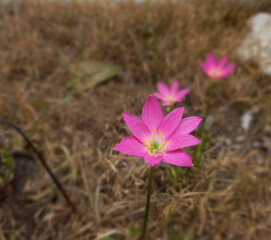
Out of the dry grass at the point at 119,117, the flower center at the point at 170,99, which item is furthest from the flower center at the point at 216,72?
the flower center at the point at 170,99

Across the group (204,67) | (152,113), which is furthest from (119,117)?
(204,67)

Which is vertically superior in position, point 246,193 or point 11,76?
point 11,76

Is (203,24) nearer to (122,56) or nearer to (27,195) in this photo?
(122,56)

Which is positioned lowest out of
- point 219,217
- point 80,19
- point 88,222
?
point 219,217

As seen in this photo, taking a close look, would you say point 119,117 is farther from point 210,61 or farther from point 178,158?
point 210,61

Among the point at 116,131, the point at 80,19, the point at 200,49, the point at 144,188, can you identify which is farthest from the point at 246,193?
the point at 80,19

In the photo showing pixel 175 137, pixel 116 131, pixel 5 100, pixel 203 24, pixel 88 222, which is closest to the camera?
pixel 175 137
